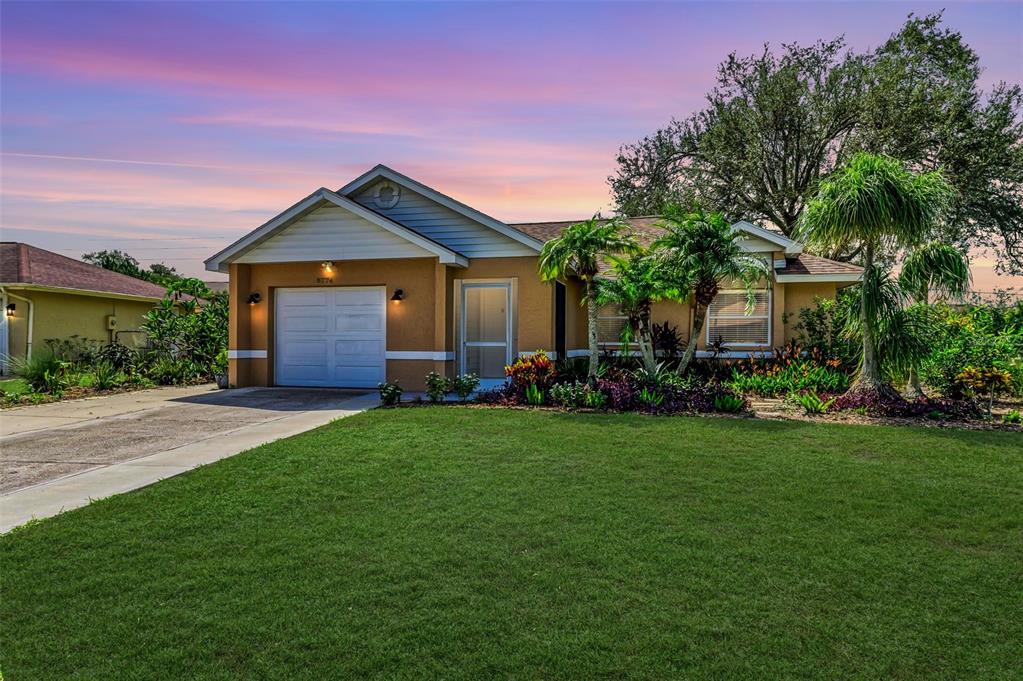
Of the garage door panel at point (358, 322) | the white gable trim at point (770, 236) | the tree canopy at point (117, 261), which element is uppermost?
the tree canopy at point (117, 261)

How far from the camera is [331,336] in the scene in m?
14.2

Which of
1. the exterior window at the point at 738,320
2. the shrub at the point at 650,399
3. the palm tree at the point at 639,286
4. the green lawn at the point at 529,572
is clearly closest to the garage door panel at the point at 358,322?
the palm tree at the point at 639,286

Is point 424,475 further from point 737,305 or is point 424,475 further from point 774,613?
point 737,305

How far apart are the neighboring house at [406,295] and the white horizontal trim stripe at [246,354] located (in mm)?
25

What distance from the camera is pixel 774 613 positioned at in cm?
344

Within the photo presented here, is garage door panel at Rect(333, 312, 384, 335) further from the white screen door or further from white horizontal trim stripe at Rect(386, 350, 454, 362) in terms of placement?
the white screen door

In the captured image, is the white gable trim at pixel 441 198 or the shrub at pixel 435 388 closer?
the shrub at pixel 435 388

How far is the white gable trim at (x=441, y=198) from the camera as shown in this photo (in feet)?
42.9

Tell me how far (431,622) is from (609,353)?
12.7 metres

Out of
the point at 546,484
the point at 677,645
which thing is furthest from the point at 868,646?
the point at 546,484

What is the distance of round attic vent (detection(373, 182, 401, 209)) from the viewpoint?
14773mm

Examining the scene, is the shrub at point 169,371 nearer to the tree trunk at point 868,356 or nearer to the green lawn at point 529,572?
the green lawn at point 529,572

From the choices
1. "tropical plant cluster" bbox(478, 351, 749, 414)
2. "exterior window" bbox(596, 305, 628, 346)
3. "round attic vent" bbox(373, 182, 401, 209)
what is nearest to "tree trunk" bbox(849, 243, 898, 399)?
"tropical plant cluster" bbox(478, 351, 749, 414)

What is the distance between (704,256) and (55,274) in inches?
786
